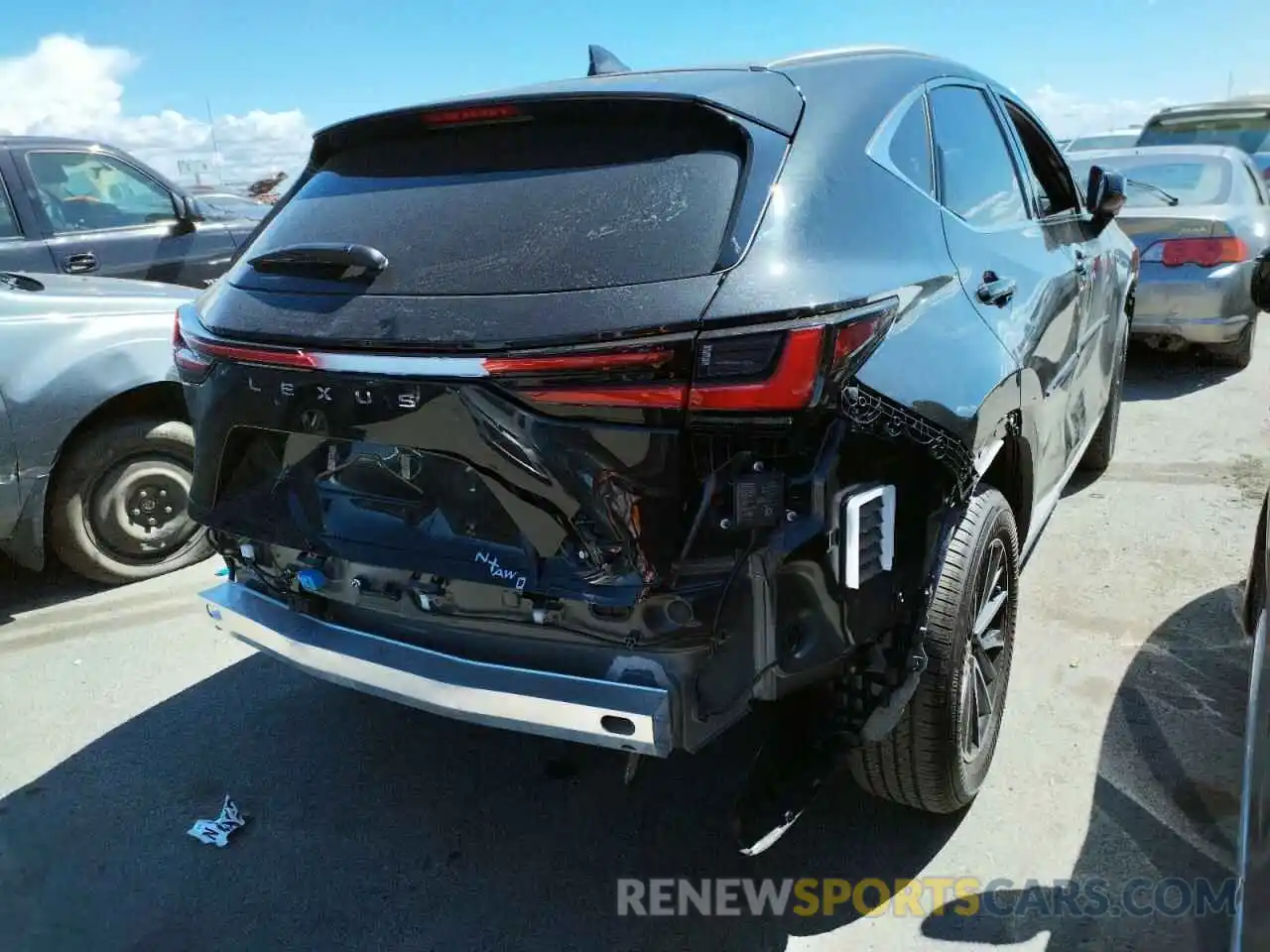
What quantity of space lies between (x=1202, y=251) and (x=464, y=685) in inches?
244

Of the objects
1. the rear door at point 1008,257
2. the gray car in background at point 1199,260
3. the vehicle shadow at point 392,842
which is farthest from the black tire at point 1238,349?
the vehicle shadow at point 392,842

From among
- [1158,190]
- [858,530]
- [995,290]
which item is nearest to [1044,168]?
[995,290]

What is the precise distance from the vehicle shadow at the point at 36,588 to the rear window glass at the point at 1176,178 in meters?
6.66

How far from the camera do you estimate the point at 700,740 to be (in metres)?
2.01

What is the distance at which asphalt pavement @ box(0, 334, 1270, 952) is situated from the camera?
7.76ft

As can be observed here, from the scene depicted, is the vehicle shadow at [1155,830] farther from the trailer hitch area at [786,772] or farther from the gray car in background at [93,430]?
the gray car in background at [93,430]

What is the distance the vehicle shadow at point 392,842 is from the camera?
2.39m

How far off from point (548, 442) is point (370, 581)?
703 millimetres

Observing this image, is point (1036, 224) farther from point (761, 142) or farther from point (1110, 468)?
point (1110, 468)

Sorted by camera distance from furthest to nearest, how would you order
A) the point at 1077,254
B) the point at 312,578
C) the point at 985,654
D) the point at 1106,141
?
the point at 1106,141 < the point at 1077,254 < the point at 985,654 < the point at 312,578

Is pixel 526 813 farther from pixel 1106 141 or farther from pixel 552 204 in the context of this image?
pixel 1106 141

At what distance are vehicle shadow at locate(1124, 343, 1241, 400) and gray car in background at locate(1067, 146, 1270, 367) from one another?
8.9 inches

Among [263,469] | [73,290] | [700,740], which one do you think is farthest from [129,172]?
[700,740]

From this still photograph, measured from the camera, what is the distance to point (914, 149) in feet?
8.17
